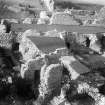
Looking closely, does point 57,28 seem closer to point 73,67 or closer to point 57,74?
point 73,67

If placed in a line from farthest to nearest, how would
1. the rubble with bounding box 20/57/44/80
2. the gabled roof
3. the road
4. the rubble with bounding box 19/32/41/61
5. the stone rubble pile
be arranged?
the gabled roof
the road
the rubble with bounding box 19/32/41/61
the rubble with bounding box 20/57/44/80
the stone rubble pile

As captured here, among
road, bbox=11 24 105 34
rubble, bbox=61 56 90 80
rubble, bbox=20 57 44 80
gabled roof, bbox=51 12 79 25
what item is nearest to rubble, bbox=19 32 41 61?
rubble, bbox=20 57 44 80

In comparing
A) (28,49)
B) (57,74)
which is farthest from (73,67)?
(28,49)

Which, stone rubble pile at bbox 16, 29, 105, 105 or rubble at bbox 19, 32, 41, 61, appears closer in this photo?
stone rubble pile at bbox 16, 29, 105, 105

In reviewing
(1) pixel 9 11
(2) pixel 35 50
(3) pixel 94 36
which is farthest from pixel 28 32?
(1) pixel 9 11

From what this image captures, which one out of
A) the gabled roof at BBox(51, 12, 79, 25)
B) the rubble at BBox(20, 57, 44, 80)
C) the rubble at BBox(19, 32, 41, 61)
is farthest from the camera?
the gabled roof at BBox(51, 12, 79, 25)

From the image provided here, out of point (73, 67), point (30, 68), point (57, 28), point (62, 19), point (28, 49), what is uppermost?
point (62, 19)

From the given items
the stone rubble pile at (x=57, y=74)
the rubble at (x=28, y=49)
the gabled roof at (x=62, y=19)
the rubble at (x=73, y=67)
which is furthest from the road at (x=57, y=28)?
the rubble at (x=73, y=67)

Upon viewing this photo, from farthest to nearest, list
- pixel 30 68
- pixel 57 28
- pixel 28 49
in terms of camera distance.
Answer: pixel 57 28, pixel 28 49, pixel 30 68

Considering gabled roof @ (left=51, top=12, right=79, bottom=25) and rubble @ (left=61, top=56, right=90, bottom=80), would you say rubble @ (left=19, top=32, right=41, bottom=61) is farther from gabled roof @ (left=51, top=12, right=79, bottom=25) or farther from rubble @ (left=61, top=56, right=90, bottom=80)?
gabled roof @ (left=51, top=12, right=79, bottom=25)

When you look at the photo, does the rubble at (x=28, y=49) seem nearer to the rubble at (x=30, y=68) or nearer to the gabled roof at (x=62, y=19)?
the rubble at (x=30, y=68)

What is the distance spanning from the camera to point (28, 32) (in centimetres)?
1216

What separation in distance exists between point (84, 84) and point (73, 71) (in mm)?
744

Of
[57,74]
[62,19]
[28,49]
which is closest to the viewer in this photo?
[57,74]
